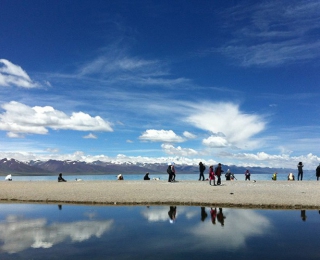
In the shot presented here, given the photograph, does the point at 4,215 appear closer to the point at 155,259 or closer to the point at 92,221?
the point at 92,221

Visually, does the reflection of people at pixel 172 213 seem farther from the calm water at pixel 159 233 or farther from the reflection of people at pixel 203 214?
the reflection of people at pixel 203 214

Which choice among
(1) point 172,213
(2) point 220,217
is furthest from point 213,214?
(1) point 172,213

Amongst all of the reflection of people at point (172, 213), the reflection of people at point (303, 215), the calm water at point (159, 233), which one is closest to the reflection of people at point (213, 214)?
the calm water at point (159, 233)

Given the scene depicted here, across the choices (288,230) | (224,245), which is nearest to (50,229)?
(224,245)

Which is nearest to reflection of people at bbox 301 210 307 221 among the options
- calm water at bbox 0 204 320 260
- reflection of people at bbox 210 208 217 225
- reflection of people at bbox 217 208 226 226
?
calm water at bbox 0 204 320 260

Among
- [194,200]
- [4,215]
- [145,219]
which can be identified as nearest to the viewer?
[145,219]

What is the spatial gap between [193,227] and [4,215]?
41.3 ft

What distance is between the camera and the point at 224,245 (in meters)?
12.2

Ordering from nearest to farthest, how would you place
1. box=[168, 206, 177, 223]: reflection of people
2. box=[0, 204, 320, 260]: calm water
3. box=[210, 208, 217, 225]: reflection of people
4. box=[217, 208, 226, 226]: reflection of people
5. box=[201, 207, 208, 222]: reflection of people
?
1. box=[0, 204, 320, 260]: calm water
2. box=[217, 208, 226, 226]: reflection of people
3. box=[210, 208, 217, 225]: reflection of people
4. box=[201, 207, 208, 222]: reflection of people
5. box=[168, 206, 177, 223]: reflection of people

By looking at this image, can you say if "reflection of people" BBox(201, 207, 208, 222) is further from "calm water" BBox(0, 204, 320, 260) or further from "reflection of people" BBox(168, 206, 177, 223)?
"reflection of people" BBox(168, 206, 177, 223)

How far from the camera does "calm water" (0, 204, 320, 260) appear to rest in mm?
11344

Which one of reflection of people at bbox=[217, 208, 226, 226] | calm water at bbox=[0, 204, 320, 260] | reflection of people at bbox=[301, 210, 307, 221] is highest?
reflection of people at bbox=[301, 210, 307, 221]

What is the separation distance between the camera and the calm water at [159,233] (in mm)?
11344

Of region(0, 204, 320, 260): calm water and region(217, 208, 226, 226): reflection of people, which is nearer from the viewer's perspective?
region(0, 204, 320, 260): calm water
